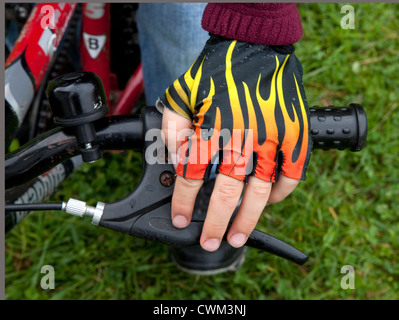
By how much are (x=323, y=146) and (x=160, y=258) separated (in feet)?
3.76

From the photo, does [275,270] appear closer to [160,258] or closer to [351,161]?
[160,258]

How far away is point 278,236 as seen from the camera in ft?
6.41

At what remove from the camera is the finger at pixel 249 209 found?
0.92 meters

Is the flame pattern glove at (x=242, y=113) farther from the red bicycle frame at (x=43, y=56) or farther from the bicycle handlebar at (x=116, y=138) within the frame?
the red bicycle frame at (x=43, y=56)

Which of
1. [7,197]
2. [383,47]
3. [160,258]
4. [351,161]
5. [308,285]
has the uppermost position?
[7,197]

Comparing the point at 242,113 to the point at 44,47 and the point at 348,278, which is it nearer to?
the point at 44,47

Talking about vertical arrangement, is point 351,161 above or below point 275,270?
above

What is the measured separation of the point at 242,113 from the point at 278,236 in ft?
3.84

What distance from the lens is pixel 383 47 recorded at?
2.40 metres

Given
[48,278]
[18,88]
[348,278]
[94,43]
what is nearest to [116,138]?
[18,88]

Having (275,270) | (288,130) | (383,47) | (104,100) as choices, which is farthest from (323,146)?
(383,47)

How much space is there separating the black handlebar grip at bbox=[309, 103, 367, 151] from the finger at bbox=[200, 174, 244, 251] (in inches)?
7.6

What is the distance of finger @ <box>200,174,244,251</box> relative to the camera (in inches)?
35.4

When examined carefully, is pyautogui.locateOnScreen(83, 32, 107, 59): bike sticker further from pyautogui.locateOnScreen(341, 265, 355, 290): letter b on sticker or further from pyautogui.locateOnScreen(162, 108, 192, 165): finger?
pyautogui.locateOnScreen(341, 265, 355, 290): letter b on sticker
